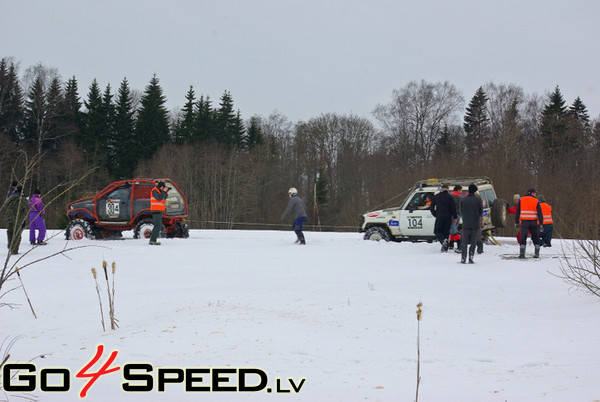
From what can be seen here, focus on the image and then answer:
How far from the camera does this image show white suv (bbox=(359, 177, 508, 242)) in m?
17.5

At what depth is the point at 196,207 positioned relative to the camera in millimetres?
Answer: 55812

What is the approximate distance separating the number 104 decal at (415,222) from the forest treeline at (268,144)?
94.9 feet

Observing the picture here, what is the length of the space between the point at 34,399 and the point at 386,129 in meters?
59.6

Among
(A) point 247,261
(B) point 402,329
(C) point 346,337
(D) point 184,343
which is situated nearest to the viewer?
(D) point 184,343

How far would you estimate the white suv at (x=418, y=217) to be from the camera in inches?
691

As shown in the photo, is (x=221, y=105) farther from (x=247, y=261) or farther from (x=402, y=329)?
(x=402, y=329)

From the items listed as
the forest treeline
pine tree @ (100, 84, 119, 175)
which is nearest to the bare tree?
the forest treeline

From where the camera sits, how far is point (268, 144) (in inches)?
2820

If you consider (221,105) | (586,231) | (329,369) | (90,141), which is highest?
(221,105)

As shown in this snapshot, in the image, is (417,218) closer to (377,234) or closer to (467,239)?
(377,234)

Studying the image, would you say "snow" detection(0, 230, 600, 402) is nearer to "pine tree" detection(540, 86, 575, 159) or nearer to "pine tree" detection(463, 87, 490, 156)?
"pine tree" detection(540, 86, 575, 159)

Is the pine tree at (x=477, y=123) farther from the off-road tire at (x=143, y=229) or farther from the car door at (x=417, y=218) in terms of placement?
the off-road tire at (x=143, y=229)

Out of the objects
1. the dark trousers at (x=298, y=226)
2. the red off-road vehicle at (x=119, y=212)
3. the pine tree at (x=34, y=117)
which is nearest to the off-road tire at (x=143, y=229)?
→ the red off-road vehicle at (x=119, y=212)

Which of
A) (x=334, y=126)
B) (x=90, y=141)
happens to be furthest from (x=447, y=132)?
(x=90, y=141)
